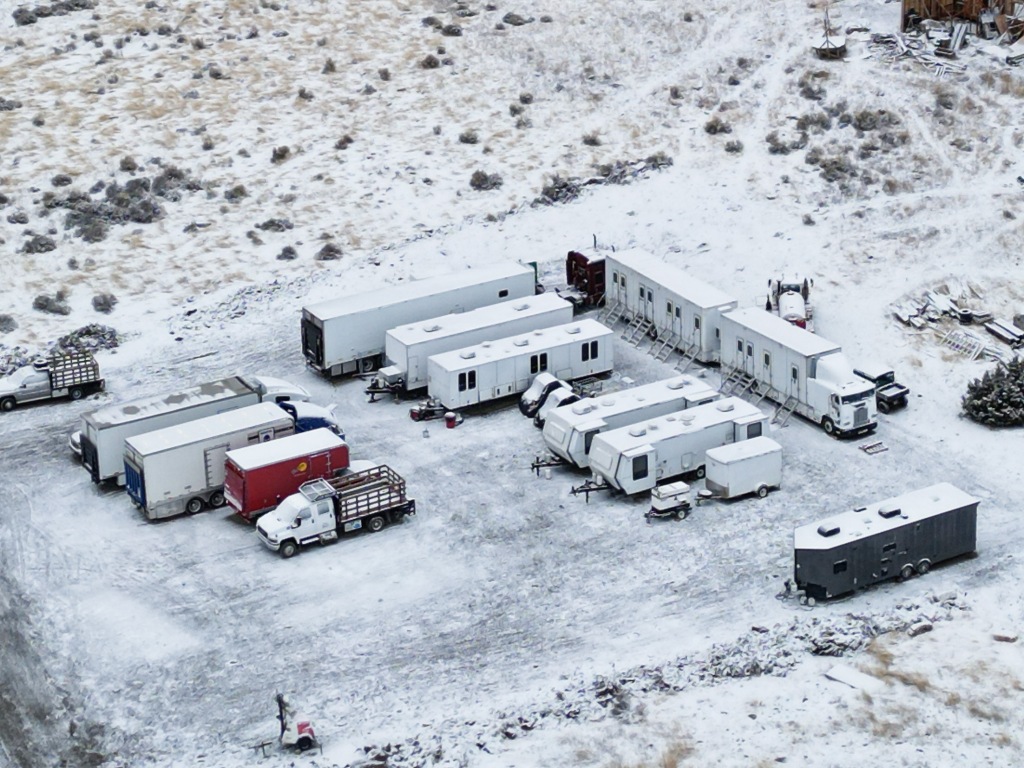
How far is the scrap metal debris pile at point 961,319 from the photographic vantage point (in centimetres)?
5869

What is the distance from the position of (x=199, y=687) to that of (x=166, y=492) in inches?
378

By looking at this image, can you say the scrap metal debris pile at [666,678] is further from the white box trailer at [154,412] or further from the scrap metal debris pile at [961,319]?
the scrap metal debris pile at [961,319]

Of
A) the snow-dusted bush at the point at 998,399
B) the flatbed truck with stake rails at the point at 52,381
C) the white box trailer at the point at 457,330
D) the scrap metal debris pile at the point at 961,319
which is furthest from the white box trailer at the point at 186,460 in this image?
the scrap metal debris pile at the point at 961,319

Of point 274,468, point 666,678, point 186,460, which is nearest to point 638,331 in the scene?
point 274,468

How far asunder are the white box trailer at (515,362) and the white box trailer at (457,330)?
0.66 metres

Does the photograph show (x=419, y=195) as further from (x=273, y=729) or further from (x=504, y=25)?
(x=273, y=729)

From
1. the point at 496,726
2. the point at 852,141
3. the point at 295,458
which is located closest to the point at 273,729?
the point at 496,726

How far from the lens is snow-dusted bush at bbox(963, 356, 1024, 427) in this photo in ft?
175

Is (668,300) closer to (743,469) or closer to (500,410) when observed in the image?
(500,410)

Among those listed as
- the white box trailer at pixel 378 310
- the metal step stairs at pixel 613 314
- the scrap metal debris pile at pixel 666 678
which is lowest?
the scrap metal debris pile at pixel 666 678

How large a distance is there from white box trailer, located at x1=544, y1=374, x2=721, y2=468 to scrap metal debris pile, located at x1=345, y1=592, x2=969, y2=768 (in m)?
10.3

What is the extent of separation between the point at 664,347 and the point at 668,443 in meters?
10.9

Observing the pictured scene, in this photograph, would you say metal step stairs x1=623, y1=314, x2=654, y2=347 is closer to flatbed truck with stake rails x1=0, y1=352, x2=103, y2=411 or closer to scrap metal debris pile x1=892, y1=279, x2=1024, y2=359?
scrap metal debris pile x1=892, y1=279, x2=1024, y2=359

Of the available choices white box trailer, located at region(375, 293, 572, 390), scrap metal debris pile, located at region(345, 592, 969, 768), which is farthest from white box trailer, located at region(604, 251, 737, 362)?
scrap metal debris pile, located at region(345, 592, 969, 768)
